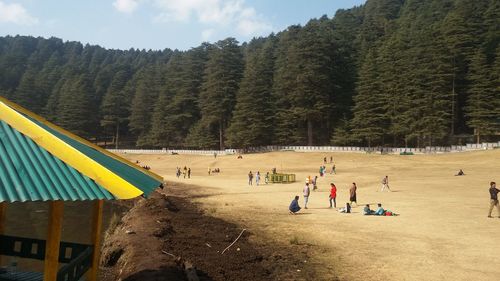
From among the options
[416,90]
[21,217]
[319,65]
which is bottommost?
[21,217]

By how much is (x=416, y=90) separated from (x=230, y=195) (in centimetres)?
4251

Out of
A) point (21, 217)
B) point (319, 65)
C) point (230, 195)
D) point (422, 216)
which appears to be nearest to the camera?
point (422, 216)

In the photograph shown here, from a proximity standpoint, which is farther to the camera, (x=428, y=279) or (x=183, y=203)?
(x=183, y=203)

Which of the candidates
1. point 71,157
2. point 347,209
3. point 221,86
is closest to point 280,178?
point 347,209

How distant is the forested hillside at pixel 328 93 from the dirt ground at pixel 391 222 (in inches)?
717

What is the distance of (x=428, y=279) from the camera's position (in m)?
11.3

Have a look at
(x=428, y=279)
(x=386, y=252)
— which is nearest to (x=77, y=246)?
(x=428, y=279)

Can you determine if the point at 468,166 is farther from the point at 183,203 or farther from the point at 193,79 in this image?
the point at 193,79

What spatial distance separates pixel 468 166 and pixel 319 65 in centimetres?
3581

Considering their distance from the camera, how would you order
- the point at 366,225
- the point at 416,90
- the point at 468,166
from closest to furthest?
the point at 366,225 < the point at 468,166 < the point at 416,90

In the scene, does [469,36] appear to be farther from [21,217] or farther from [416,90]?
[21,217]

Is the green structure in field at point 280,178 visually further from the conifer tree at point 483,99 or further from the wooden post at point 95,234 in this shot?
the wooden post at point 95,234

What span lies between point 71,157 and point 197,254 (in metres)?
9.34

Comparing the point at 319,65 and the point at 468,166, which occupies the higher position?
the point at 319,65
